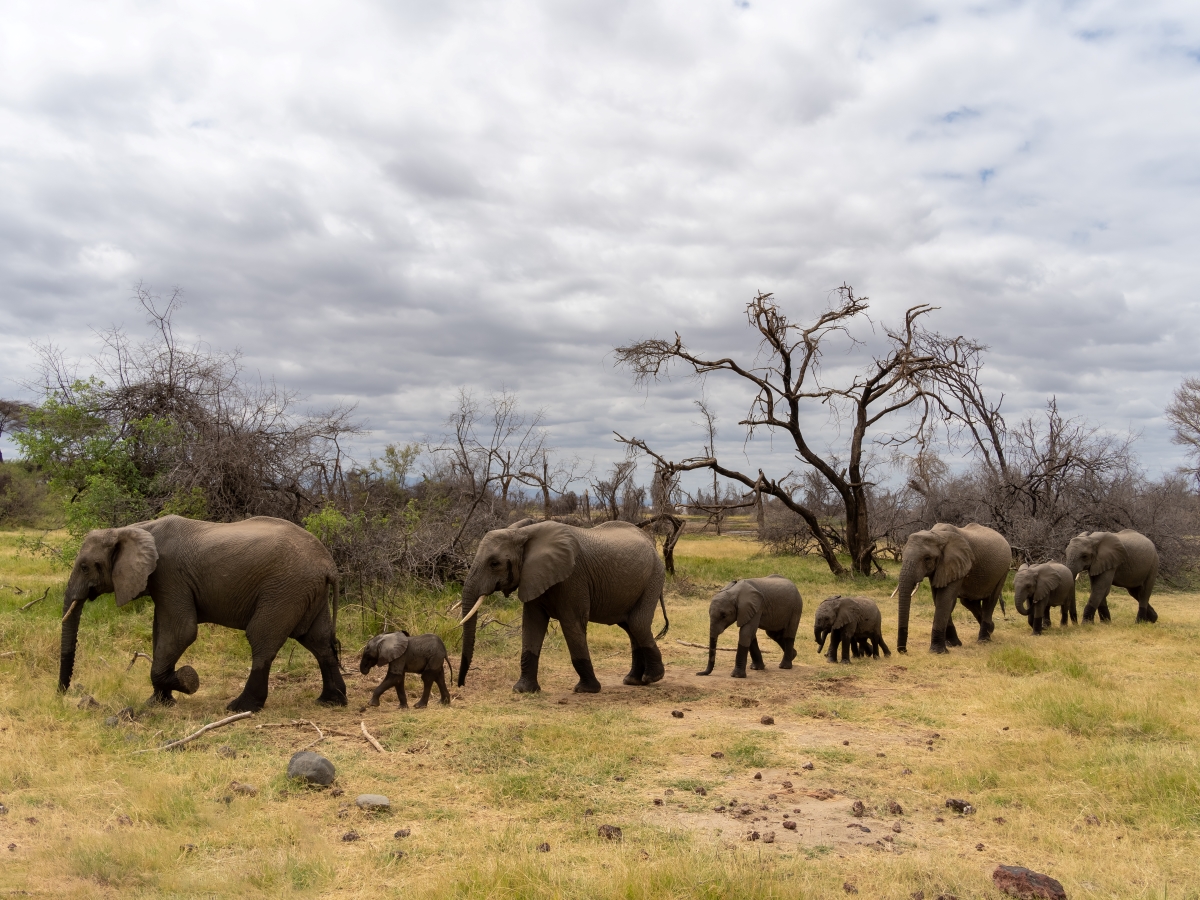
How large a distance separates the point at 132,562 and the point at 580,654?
4.96 metres

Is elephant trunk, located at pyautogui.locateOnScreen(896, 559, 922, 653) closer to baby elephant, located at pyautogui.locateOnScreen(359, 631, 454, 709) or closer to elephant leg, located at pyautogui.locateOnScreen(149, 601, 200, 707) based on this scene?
baby elephant, located at pyautogui.locateOnScreen(359, 631, 454, 709)

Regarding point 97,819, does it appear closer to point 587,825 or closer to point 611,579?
point 587,825

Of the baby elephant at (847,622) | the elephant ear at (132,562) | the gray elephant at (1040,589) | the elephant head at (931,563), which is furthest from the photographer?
the gray elephant at (1040,589)

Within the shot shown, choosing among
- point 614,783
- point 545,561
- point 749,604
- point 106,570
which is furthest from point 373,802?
point 749,604

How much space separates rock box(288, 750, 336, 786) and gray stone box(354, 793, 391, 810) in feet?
1.56

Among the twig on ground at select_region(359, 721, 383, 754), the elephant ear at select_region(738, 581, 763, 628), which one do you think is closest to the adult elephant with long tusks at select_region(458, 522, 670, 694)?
the elephant ear at select_region(738, 581, 763, 628)

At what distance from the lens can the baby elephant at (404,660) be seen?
29.2 feet

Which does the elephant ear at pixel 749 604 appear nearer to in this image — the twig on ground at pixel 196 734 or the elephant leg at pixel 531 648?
the elephant leg at pixel 531 648

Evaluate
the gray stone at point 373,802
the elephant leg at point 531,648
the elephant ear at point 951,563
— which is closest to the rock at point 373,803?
the gray stone at point 373,802

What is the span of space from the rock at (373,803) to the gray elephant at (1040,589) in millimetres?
12618

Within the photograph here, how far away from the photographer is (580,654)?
10.2 metres

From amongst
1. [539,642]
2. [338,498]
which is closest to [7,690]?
[539,642]

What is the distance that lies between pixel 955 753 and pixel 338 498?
13724 mm

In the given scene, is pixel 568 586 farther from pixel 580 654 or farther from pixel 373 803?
pixel 373 803
